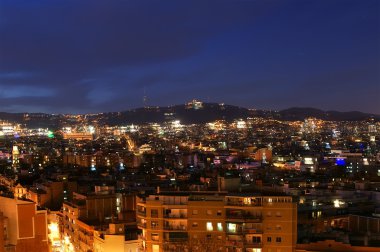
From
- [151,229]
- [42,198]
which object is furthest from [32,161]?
[151,229]

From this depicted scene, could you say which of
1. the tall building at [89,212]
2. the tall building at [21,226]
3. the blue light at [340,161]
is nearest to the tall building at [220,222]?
the tall building at [21,226]

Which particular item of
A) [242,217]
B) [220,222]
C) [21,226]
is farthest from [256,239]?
[21,226]

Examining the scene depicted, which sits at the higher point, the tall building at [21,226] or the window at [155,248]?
the tall building at [21,226]

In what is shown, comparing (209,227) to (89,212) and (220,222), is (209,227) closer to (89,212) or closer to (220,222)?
(220,222)

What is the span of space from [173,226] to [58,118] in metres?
125

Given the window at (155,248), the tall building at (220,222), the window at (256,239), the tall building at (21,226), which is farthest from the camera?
the window at (155,248)

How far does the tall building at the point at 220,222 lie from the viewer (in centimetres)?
1323

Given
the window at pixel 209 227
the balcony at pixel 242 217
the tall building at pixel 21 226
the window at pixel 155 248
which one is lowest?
the window at pixel 155 248

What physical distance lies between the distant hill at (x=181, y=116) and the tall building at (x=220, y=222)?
115174 millimetres

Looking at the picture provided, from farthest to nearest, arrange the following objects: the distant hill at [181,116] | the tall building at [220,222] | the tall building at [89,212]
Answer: the distant hill at [181,116] < the tall building at [89,212] < the tall building at [220,222]

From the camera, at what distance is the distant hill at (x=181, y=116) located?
428 feet

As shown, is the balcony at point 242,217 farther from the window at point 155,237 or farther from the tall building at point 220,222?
the window at point 155,237

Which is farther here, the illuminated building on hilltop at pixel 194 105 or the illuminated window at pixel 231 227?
the illuminated building on hilltop at pixel 194 105

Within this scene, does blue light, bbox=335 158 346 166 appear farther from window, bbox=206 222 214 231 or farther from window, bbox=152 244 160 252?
window, bbox=152 244 160 252
